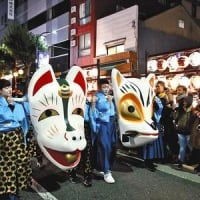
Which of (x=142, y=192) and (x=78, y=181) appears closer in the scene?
(x=142, y=192)

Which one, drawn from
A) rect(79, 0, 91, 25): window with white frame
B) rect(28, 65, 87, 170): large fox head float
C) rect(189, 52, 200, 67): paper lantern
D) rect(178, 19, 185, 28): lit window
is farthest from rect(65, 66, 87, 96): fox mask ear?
rect(178, 19, 185, 28): lit window

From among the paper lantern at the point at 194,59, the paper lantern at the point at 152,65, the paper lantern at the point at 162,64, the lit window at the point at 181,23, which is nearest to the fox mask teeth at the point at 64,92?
the paper lantern at the point at 194,59

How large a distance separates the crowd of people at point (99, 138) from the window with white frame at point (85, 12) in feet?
47.3

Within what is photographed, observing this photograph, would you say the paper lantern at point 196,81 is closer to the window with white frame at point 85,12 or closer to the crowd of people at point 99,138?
the crowd of people at point 99,138

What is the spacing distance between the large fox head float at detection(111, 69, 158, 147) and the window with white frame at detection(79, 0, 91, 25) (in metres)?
15.7

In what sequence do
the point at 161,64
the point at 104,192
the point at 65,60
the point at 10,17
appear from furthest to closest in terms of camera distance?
the point at 10,17
the point at 65,60
the point at 161,64
the point at 104,192

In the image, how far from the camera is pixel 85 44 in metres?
21.5

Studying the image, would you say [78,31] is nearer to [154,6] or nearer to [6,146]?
[154,6]

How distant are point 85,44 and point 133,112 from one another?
16.0 m

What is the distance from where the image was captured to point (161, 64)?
44.1ft

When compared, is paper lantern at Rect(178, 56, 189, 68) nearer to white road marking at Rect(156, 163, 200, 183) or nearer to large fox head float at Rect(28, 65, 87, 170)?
white road marking at Rect(156, 163, 200, 183)

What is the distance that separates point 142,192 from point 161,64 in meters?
8.87

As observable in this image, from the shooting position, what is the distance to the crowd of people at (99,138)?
171 inches

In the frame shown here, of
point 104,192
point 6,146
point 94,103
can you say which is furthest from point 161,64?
point 6,146
